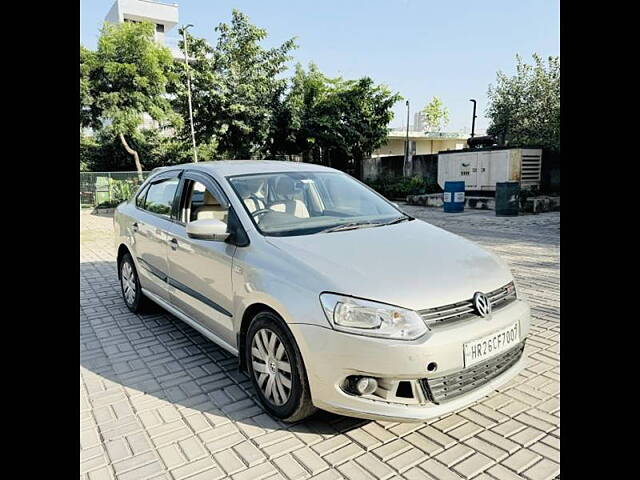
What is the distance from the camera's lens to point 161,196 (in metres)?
4.58

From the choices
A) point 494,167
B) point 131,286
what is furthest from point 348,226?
point 494,167

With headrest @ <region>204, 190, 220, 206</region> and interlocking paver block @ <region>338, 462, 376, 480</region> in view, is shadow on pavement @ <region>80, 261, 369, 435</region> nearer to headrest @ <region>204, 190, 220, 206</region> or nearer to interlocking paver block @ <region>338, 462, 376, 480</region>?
interlocking paver block @ <region>338, 462, 376, 480</region>


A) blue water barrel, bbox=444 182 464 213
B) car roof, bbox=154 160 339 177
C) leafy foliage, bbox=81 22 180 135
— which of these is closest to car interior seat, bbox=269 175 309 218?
car roof, bbox=154 160 339 177

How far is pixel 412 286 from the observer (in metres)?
2.52

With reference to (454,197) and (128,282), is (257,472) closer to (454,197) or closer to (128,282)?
(128,282)

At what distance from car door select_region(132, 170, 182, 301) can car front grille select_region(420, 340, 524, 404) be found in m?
2.62

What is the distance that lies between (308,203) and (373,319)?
1.52 meters

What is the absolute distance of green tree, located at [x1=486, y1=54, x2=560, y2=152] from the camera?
725 inches

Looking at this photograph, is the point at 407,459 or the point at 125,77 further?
the point at 125,77

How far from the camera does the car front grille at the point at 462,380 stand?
2455mm
